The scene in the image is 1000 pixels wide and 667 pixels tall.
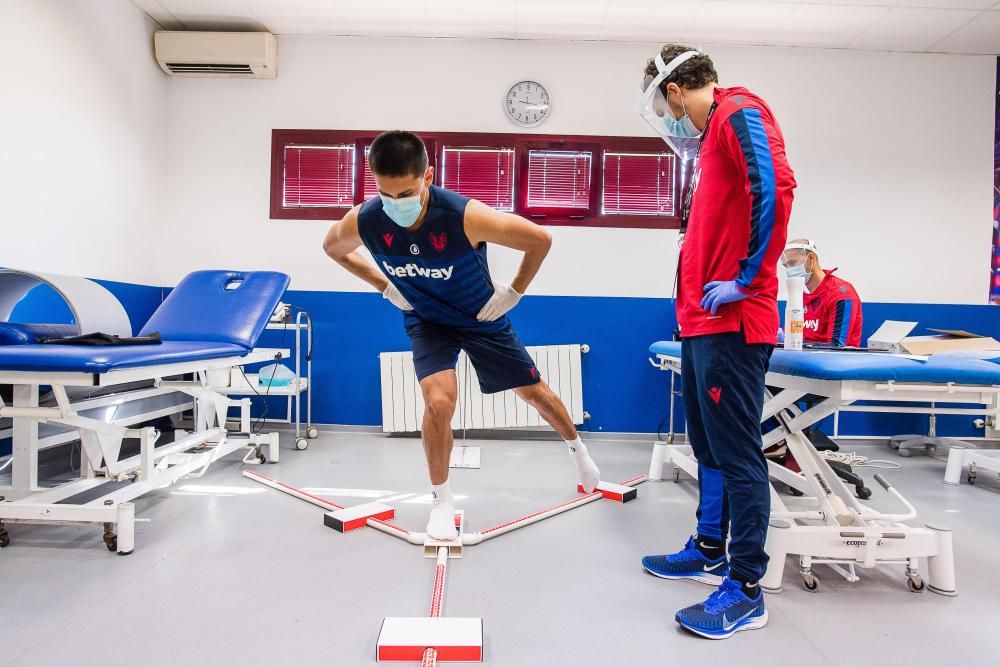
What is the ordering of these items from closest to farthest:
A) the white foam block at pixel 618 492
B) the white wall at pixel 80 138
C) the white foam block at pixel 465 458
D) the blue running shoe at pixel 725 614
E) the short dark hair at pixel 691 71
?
the blue running shoe at pixel 725 614, the short dark hair at pixel 691 71, the white foam block at pixel 618 492, the white wall at pixel 80 138, the white foam block at pixel 465 458

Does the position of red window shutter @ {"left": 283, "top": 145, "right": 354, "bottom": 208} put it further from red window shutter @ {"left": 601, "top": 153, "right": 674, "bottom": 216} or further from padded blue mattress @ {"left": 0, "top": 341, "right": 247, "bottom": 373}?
padded blue mattress @ {"left": 0, "top": 341, "right": 247, "bottom": 373}

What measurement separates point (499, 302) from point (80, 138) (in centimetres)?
302

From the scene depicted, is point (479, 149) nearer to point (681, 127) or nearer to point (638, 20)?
point (638, 20)

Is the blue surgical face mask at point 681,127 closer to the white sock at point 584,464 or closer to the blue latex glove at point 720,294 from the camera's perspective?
the blue latex glove at point 720,294

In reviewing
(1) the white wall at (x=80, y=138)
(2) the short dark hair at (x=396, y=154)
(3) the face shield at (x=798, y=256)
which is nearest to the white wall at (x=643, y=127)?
(1) the white wall at (x=80, y=138)

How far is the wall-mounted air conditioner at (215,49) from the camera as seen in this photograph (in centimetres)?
381

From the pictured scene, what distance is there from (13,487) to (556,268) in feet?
10.4

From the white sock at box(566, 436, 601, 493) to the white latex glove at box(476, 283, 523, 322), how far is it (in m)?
0.72

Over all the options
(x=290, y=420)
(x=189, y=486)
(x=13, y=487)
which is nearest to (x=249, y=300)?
(x=189, y=486)

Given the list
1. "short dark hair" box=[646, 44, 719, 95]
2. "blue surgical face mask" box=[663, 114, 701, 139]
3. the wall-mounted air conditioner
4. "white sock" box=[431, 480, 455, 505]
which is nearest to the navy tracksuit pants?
"blue surgical face mask" box=[663, 114, 701, 139]

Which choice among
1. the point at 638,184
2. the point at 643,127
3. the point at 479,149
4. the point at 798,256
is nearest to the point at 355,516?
the point at 798,256

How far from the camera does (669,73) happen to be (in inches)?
59.7

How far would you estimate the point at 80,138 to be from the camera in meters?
3.22

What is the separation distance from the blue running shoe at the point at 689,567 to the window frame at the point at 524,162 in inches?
107
